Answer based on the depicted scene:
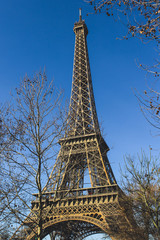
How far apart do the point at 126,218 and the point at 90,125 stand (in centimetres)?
1752

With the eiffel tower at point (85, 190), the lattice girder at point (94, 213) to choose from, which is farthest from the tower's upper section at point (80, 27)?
the lattice girder at point (94, 213)

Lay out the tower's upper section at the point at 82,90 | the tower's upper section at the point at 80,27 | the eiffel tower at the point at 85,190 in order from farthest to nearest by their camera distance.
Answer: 1. the tower's upper section at the point at 80,27
2. the tower's upper section at the point at 82,90
3. the eiffel tower at the point at 85,190

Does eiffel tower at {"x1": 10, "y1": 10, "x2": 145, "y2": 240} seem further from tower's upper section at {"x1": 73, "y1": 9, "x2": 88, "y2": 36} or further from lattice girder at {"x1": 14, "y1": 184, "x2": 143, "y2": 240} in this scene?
tower's upper section at {"x1": 73, "y1": 9, "x2": 88, "y2": 36}

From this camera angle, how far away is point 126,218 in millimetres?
21688

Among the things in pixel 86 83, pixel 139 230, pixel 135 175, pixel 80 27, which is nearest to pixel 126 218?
pixel 139 230

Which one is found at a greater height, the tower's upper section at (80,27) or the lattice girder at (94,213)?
the tower's upper section at (80,27)

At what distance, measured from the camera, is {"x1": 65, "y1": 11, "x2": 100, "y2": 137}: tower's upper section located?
121ft

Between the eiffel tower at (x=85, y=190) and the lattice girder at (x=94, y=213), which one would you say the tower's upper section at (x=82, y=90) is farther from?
the lattice girder at (x=94, y=213)

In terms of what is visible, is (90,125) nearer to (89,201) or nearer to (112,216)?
(89,201)

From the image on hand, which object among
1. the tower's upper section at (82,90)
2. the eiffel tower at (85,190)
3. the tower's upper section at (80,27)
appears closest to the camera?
the eiffel tower at (85,190)

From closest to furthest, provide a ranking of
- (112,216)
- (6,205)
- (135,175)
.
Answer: (6,205)
(135,175)
(112,216)

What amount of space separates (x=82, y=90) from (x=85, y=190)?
64.8 feet

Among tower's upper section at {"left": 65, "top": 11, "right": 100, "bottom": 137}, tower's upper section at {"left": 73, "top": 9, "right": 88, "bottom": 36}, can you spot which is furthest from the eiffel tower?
tower's upper section at {"left": 73, "top": 9, "right": 88, "bottom": 36}

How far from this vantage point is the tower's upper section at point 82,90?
3678 cm
